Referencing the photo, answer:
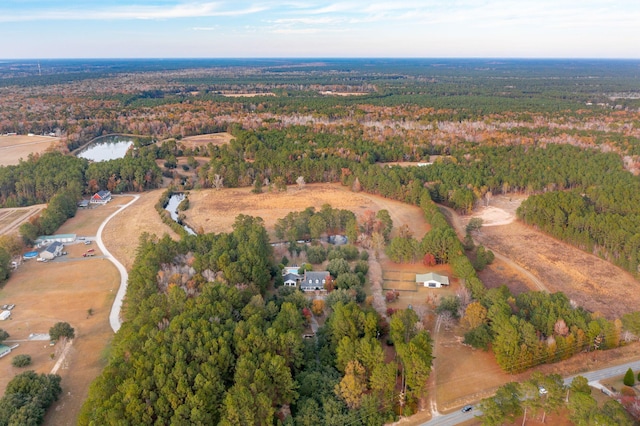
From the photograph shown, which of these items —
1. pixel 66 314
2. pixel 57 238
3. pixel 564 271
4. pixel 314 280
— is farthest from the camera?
pixel 57 238

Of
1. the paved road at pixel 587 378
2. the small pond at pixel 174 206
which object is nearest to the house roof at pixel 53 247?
the small pond at pixel 174 206

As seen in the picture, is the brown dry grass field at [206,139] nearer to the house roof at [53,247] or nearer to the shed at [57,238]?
the shed at [57,238]

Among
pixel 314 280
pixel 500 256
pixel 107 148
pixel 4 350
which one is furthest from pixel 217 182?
pixel 107 148

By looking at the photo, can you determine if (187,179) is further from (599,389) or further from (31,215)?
(599,389)

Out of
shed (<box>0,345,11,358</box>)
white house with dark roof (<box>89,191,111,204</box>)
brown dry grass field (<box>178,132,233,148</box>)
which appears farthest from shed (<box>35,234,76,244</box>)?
brown dry grass field (<box>178,132,233,148</box>)

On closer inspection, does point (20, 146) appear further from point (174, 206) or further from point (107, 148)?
point (174, 206)
